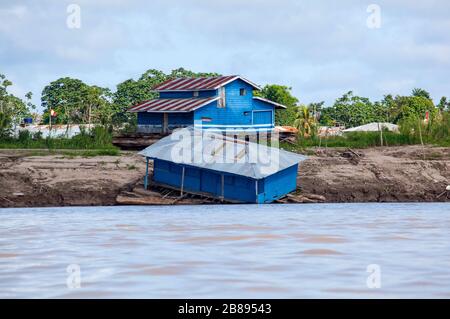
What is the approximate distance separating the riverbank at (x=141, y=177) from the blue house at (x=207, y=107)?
419 inches

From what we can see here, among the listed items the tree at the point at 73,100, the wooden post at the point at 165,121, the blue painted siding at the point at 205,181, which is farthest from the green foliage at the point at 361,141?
the tree at the point at 73,100

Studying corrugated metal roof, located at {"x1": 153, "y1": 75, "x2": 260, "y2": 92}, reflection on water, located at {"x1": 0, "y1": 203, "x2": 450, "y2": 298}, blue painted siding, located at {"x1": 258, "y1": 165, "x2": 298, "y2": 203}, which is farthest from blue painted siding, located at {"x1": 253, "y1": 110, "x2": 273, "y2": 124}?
reflection on water, located at {"x1": 0, "y1": 203, "x2": 450, "y2": 298}

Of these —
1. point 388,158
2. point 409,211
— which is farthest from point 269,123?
point 409,211

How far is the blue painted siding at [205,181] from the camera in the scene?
32438 mm

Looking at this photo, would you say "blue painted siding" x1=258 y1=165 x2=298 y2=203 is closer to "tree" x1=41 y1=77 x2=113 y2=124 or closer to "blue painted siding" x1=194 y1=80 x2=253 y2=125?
"blue painted siding" x1=194 y1=80 x2=253 y2=125

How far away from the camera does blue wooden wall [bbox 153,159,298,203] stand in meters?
32.3

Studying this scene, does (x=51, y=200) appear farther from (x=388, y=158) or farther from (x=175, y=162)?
(x=388, y=158)

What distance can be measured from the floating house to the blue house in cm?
1295

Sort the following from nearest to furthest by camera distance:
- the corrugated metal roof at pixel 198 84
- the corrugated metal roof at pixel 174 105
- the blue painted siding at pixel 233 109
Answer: the corrugated metal roof at pixel 174 105 < the blue painted siding at pixel 233 109 < the corrugated metal roof at pixel 198 84

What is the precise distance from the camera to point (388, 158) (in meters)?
37.8

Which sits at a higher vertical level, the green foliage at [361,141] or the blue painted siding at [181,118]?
the blue painted siding at [181,118]

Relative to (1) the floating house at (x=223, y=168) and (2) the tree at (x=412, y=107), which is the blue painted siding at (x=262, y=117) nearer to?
(1) the floating house at (x=223, y=168)

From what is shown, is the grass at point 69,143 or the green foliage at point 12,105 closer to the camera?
the grass at point 69,143
